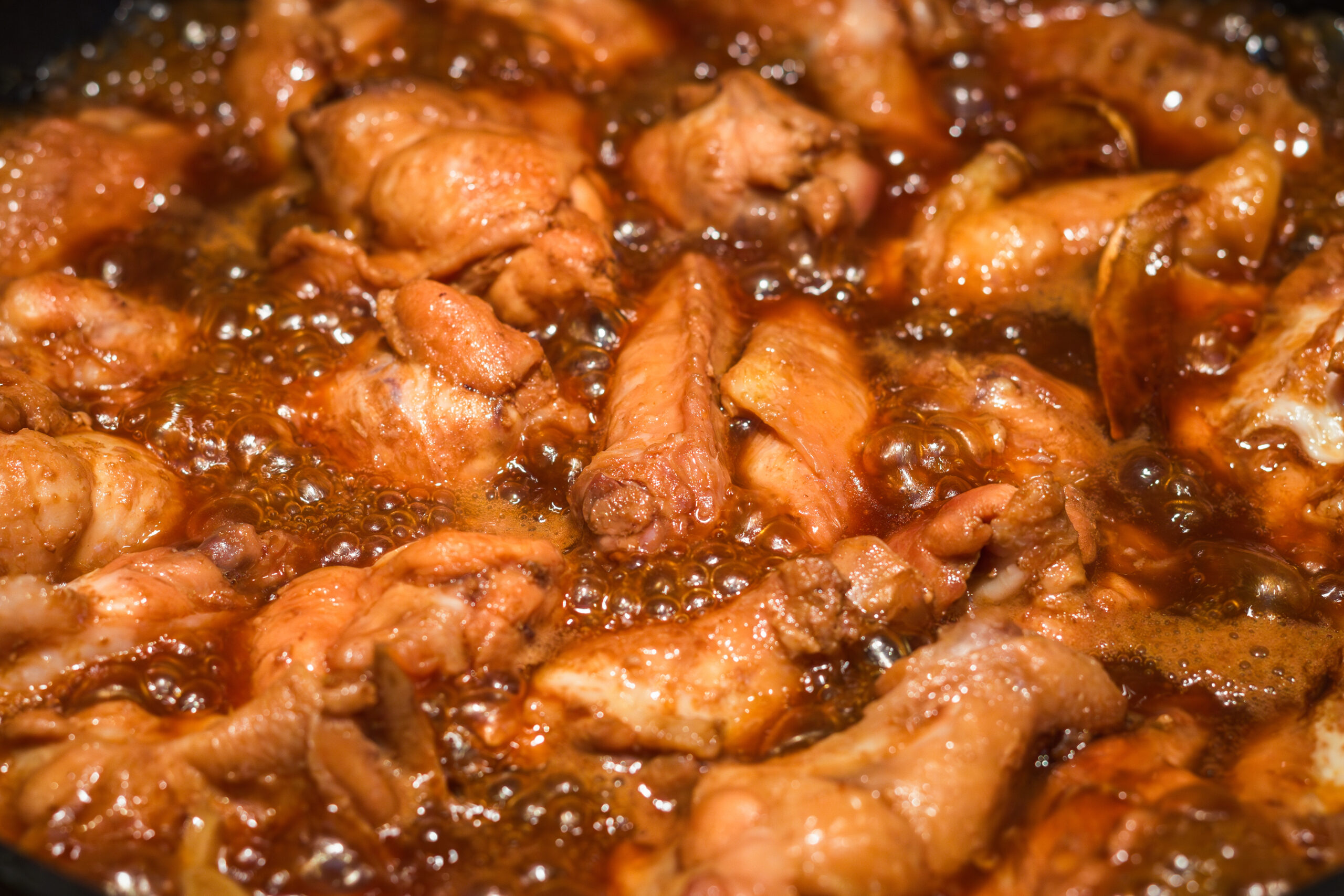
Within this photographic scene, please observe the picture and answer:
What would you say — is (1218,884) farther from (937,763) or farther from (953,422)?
(953,422)

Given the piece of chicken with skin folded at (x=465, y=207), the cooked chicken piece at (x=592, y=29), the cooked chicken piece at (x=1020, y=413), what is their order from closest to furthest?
the cooked chicken piece at (x=1020, y=413) → the piece of chicken with skin folded at (x=465, y=207) → the cooked chicken piece at (x=592, y=29)

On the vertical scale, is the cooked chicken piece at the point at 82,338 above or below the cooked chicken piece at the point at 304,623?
above

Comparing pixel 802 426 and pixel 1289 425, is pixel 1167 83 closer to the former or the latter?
pixel 1289 425

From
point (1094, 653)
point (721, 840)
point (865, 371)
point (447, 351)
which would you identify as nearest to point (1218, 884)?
point (1094, 653)

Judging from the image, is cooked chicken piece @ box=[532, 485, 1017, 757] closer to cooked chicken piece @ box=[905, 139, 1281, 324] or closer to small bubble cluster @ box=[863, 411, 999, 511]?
small bubble cluster @ box=[863, 411, 999, 511]

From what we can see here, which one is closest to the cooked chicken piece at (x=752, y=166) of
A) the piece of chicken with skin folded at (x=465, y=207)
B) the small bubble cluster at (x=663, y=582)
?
the piece of chicken with skin folded at (x=465, y=207)

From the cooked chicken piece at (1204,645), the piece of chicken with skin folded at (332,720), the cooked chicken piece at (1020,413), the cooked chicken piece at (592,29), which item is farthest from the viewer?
the cooked chicken piece at (592,29)

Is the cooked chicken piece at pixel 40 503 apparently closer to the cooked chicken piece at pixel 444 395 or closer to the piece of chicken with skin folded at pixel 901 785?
the cooked chicken piece at pixel 444 395
